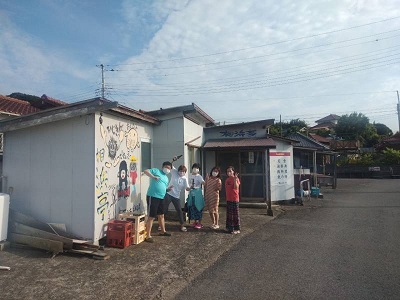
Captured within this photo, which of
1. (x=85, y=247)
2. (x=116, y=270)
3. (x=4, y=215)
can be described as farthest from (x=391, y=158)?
(x=4, y=215)

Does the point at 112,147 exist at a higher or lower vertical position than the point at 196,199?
higher

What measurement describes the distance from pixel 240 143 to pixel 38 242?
7.45 m

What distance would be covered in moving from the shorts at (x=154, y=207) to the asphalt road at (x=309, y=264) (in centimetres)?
188

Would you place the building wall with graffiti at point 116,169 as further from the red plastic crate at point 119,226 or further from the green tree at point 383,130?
the green tree at point 383,130

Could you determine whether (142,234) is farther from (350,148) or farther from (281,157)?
(350,148)

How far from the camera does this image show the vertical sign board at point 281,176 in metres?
12.7

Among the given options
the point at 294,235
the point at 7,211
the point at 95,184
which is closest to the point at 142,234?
the point at 95,184

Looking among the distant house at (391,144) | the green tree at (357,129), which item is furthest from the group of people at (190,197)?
the green tree at (357,129)

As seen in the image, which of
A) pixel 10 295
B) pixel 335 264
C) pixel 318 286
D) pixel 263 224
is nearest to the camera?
pixel 10 295

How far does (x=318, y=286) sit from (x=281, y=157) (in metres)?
9.08

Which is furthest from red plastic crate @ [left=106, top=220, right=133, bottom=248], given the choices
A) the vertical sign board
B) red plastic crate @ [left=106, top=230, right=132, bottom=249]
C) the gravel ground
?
the vertical sign board

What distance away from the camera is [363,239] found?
6836mm

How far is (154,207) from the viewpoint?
684 centimetres

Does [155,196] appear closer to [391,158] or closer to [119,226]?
[119,226]
